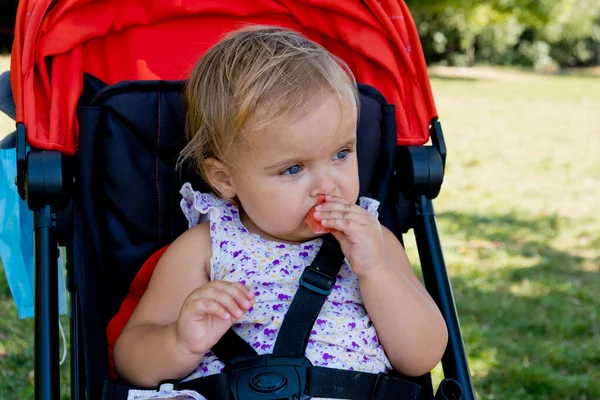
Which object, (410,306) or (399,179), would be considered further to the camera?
(399,179)

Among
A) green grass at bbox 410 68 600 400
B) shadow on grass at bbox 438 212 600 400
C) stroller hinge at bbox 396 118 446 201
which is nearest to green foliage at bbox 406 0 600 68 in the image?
green grass at bbox 410 68 600 400

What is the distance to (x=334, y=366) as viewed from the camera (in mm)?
1894

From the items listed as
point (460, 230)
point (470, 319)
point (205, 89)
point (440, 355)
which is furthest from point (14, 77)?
point (460, 230)

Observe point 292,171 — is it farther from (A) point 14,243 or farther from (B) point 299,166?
(A) point 14,243

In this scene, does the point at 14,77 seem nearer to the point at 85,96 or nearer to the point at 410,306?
the point at 85,96

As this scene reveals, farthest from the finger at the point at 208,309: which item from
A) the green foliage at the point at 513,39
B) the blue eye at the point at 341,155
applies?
the green foliage at the point at 513,39

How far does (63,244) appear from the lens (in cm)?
217

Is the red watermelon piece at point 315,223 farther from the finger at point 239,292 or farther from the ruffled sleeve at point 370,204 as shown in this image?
the ruffled sleeve at point 370,204

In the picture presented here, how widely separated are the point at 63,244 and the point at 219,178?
0.47 metres

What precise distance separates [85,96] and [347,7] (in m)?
0.82

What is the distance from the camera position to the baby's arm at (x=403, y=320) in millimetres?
1922

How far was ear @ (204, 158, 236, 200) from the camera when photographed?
6.84 ft

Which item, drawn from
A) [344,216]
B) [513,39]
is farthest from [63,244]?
[513,39]

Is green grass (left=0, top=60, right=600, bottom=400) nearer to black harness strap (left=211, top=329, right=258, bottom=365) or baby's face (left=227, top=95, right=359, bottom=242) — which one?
black harness strap (left=211, top=329, right=258, bottom=365)
